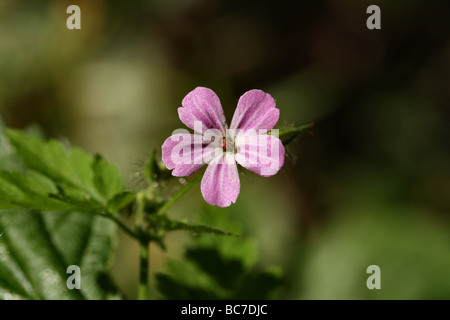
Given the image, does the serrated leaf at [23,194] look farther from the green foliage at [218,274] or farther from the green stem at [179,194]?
the green foliage at [218,274]

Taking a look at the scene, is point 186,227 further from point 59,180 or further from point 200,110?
point 59,180

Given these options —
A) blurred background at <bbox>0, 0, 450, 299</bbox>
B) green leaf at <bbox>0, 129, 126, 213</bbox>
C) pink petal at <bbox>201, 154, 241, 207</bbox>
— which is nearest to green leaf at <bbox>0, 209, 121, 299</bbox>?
green leaf at <bbox>0, 129, 126, 213</bbox>

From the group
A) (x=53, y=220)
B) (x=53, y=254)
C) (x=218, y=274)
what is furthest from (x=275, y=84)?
(x=53, y=254)

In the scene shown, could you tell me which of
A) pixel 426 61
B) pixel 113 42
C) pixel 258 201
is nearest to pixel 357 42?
pixel 426 61

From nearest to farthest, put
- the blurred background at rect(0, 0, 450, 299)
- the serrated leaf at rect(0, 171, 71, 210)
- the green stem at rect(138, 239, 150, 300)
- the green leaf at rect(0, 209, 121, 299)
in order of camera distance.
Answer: the serrated leaf at rect(0, 171, 71, 210) < the green stem at rect(138, 239, 150, 300) < the green leaf at rect(0, 209, 121, 299) < the blurred background at rect(0, 0, 450, 299)

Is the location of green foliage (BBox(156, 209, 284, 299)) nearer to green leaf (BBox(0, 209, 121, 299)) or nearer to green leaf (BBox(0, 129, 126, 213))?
green leaf (BBox(0, 209, 121, 299))

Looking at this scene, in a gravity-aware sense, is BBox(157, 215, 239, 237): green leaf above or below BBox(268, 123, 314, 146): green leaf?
below
